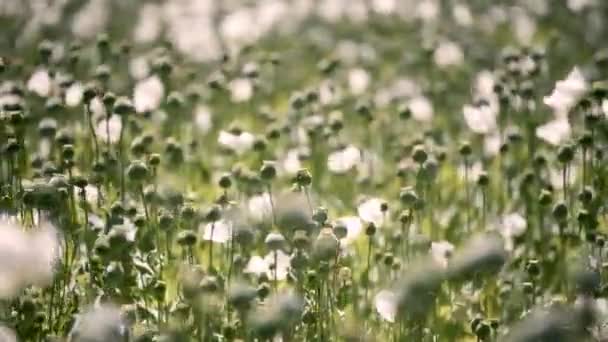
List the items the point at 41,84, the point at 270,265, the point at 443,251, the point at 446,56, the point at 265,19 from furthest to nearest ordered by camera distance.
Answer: the point at 265,19 → the point at 446,56 → the point at 41,84 → the point at 443,251 → the point at 270,265

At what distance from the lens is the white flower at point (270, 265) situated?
2.25 m

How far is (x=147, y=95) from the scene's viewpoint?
3047 millimetres

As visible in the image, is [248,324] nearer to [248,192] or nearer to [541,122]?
[248,192]

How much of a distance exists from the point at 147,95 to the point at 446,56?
1125 millimetres

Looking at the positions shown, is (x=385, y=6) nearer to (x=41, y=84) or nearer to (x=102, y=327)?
(x=41, y=84)

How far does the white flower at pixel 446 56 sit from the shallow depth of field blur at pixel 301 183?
1 cm

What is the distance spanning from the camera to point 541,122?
10.6 ft

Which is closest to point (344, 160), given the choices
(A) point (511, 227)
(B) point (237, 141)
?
(B) point (237, 141)

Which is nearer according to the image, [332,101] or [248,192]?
[248,192]

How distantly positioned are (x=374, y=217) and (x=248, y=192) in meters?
0.37

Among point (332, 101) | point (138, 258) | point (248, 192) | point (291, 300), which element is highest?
point (332, 101)

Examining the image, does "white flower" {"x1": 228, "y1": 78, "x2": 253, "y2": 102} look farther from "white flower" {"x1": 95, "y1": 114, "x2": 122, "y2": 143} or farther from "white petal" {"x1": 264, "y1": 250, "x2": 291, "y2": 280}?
"white petal" {"x1": 264, "y1": 250, "x2": 291, "y2": 280}

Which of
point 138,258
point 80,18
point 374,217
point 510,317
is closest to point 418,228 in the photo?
point 374,217

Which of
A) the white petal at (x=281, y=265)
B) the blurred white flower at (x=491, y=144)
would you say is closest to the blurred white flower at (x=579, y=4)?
the blurred white flower at (x=491, y=144)
